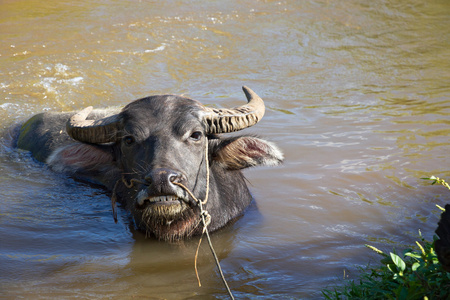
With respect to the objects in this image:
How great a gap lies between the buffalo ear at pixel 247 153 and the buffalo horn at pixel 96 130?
2.62 feet

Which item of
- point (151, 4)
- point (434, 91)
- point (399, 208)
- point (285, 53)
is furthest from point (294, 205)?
point (151, 4)

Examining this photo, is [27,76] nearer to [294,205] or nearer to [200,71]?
[200,71]

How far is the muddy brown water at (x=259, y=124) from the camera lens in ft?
11.0

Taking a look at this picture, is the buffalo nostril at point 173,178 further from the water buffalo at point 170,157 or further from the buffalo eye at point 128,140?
the buffalo eye at point 128,140

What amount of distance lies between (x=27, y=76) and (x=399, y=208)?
231 inches

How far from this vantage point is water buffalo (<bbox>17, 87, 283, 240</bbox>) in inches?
130

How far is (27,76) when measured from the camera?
7586 millimetres

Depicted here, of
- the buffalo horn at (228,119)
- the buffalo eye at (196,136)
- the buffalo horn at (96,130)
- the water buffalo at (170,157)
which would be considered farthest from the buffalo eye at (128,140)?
the buffalo horn at (228,119)

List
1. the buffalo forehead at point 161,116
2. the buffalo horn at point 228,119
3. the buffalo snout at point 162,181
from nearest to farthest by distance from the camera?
the buffalo snout at point 162,181
the buffalo forehead at point 161,116
the buffalo horn at point 228,119

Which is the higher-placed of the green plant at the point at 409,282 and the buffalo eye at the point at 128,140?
the buffalo eye at the point at 128,140

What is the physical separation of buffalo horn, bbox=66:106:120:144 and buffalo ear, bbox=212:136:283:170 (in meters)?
0.80

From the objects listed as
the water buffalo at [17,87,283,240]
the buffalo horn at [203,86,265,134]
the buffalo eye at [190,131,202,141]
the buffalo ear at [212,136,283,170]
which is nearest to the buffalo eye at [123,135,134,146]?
the water buffalo at [17,87,283,240]

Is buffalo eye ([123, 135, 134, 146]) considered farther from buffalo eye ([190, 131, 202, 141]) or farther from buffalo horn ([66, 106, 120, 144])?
buffalo eye ([190, 131, 202, 141])

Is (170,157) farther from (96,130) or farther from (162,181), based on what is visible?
(96,130)
